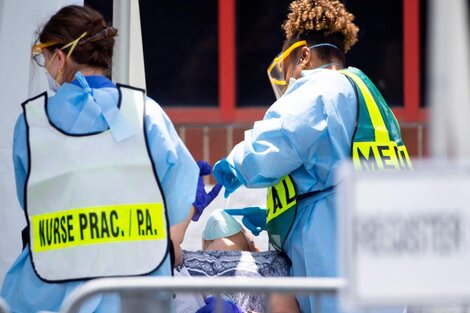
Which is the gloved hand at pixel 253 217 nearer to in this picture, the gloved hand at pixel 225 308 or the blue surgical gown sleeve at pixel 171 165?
the gloved hand at pixel 225 308

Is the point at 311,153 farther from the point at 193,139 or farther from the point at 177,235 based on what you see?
the point at 193,139

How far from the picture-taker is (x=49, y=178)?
3.61m

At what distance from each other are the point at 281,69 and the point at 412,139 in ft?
15.3

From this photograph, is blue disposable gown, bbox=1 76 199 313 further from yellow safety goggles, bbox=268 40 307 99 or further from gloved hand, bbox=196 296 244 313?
yellow safety goggles, bbox=268 40 307 99

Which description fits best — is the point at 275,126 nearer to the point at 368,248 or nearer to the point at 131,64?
the point at 131,64

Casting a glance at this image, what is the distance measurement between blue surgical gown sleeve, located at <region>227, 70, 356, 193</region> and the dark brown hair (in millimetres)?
719

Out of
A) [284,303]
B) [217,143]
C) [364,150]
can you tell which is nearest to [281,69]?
[364,150]

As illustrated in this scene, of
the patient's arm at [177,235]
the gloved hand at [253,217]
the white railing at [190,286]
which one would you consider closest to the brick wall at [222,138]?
the gloved hand at [253,217]

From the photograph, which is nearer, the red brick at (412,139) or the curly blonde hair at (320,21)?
the curly blonde hair at (320,21)

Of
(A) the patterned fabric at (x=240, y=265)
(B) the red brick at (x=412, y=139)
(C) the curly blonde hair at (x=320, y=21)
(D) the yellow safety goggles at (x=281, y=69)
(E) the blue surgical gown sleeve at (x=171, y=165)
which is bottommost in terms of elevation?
(A) the patterned fabric at (x=240, y=265)

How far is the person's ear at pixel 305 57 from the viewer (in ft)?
14.8

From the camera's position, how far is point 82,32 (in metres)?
3.72

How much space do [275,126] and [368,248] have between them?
1891 millimetres

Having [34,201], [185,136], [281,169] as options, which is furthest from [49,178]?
[185,136]
